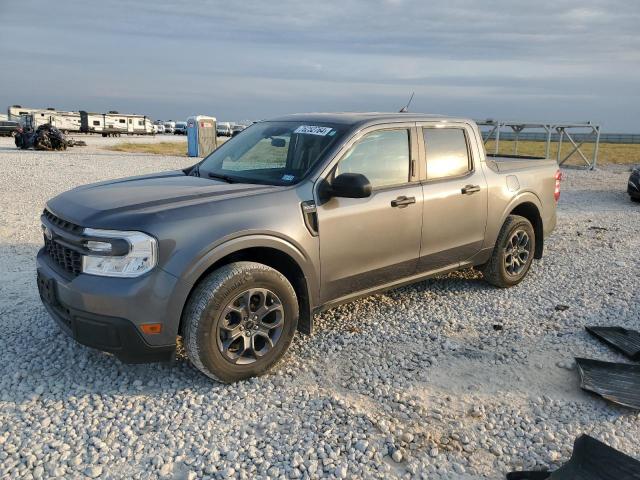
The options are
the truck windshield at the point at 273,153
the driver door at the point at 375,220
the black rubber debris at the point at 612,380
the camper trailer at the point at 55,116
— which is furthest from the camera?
the camper trailer at the point at 55,116

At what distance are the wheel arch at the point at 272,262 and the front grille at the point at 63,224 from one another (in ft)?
2.57

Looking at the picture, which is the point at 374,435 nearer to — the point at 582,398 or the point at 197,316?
the point at 197,316

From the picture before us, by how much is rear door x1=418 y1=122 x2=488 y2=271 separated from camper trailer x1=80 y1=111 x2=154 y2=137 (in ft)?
167

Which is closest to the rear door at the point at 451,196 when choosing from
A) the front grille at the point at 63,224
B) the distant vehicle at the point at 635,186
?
the front grille at the point at 63,224

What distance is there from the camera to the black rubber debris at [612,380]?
3.52 meters

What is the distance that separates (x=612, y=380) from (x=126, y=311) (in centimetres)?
333

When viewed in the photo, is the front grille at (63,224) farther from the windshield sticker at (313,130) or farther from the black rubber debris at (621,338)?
the black rubber debris at (621,338)

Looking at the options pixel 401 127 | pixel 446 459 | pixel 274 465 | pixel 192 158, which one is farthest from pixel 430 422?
pixel 192 158

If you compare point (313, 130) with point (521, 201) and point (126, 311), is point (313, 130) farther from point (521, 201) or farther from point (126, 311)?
point (521, 201)

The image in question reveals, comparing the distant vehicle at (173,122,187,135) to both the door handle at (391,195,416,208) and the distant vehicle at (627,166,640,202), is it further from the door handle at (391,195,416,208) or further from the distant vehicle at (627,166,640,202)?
the door handle at (391,195,416,208)

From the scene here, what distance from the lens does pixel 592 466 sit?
274 centimetres

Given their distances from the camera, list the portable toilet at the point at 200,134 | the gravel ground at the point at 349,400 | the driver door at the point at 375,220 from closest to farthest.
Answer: the gravel ground at the point at 349,400, the driver door at the point at 375,220, the portable toilet at the point at 200,134

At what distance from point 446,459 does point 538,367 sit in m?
1.50

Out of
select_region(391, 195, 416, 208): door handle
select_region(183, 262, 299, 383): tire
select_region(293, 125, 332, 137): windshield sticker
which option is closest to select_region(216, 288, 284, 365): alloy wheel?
select_region(183, 262, 299, 383): tire
